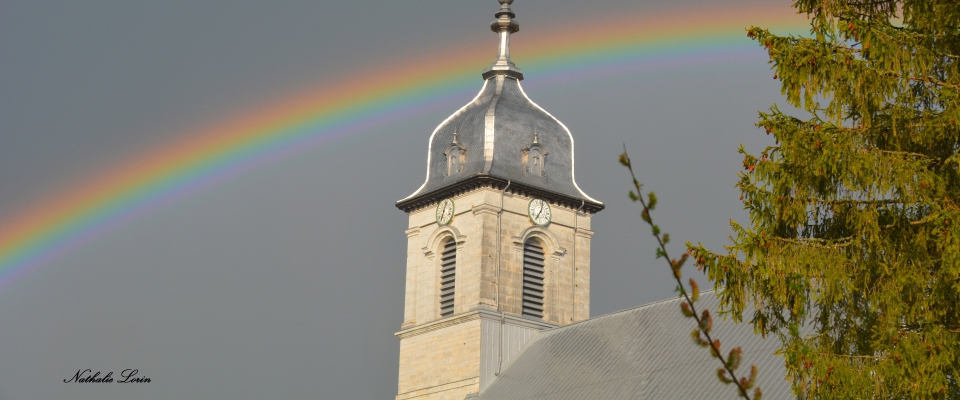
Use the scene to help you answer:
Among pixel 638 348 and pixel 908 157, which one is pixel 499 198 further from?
pixel 908 157

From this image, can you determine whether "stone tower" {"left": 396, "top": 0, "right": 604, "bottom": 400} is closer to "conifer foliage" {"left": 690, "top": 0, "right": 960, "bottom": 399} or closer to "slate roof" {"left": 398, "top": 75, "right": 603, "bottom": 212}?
"slate roof" {"left": 398, "top": 75, "right": 603, "bottom": 212}

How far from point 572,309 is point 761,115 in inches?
1178

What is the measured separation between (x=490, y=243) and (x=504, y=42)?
28.7ft

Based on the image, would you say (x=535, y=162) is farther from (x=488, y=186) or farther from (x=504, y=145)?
(x=488, y=186)

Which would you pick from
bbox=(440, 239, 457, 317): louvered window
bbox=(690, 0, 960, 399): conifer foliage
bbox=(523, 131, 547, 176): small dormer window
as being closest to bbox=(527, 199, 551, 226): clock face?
bbox=(523, 131, 547, 176): small dormer window

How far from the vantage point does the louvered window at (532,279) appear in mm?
43766

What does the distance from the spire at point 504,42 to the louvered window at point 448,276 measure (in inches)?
265

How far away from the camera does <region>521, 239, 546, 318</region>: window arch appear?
4375 centimetres

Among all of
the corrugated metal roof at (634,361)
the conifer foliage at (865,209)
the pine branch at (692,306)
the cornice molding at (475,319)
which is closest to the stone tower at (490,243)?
the cornice molding at (475,319)

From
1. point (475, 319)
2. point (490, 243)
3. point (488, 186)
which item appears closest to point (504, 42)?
point (488, 186)

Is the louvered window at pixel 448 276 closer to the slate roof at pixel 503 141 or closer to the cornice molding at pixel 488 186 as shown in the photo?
the cornice molding at pixel 488 186

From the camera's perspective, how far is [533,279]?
44.1m

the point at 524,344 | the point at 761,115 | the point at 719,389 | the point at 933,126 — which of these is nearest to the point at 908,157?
the point at 933,126

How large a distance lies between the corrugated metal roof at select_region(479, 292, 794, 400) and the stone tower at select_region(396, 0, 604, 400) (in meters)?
1.55
